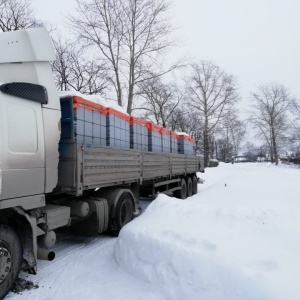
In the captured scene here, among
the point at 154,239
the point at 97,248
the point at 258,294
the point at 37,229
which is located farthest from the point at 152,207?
the point at 258,294

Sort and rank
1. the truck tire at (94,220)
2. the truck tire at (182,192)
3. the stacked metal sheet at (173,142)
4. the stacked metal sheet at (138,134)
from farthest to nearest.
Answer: the truck tire at (182,192) → the stacked metal sheet at (173,142) → the stacked metal sheet at (138,134) → the truck tire at (94,220)

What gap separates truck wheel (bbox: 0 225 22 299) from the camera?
3703 mm

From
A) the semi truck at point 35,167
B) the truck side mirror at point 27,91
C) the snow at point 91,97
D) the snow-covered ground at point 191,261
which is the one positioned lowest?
the snow-covered ground at point 191,261

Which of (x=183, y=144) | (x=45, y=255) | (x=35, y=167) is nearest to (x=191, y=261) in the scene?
(x=45, y=255)

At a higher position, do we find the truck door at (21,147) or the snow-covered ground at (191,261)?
the truck door at (21,147)

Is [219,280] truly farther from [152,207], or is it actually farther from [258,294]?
[152,207]

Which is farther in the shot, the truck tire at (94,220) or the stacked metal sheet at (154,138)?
the stacked metal sheet at (154,138)

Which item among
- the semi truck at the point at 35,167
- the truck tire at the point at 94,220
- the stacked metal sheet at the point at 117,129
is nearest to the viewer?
the semi truck at the point at 35,167

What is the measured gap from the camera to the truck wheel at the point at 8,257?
3703mm

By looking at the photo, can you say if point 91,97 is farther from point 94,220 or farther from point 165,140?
point 165,140

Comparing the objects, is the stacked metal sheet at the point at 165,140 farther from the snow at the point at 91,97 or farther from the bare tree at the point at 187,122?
the bare tree at the point at 187,122

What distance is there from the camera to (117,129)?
6688 millimetres

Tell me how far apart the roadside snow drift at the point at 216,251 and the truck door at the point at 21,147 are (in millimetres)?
1678

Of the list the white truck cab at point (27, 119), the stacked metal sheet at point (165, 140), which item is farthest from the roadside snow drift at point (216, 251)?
the stacked metal sheet at point (165, 140)
